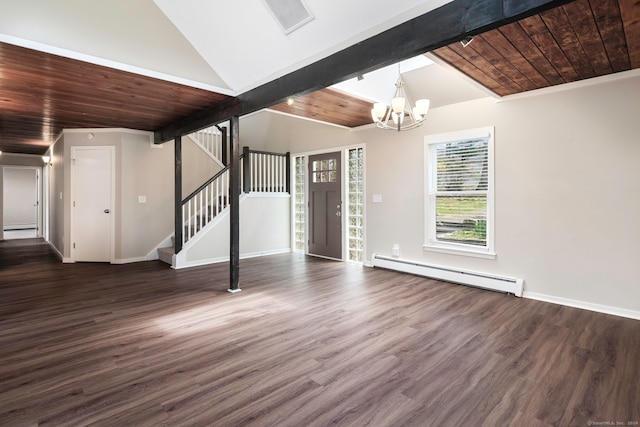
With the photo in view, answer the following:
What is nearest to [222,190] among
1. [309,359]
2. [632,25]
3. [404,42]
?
[309,359]

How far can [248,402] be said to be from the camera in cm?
196

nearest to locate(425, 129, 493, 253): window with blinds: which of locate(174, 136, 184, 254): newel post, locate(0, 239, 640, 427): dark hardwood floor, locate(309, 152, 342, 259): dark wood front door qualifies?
locate(0, 239, 640, 427): dark hardwood floor

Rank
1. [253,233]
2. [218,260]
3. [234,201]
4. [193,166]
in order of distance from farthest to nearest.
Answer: [193,166] → [253,233] → [218,260] → [234,201]

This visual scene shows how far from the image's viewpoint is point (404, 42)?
2.32 meters

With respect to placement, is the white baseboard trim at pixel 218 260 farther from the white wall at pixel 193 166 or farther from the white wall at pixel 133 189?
the white wall at pixel 193 166

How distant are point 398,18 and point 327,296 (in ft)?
9.75

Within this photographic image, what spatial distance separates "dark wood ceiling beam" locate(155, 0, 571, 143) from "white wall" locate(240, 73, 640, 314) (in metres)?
2.43

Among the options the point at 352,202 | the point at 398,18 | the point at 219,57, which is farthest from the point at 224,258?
the point at 398,18

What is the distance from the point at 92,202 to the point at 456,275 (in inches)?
254

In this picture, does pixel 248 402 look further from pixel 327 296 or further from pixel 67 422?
pixel 327 296

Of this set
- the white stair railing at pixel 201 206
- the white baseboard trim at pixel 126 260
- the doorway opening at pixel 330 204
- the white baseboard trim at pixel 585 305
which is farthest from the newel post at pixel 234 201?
the white baseboard trim at pixel 585 305

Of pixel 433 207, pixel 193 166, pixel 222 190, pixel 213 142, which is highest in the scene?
pixel 213 142

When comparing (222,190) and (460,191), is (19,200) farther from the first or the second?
(460,191)

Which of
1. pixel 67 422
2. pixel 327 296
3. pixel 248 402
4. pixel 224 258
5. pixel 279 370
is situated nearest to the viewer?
pixel 67 422
